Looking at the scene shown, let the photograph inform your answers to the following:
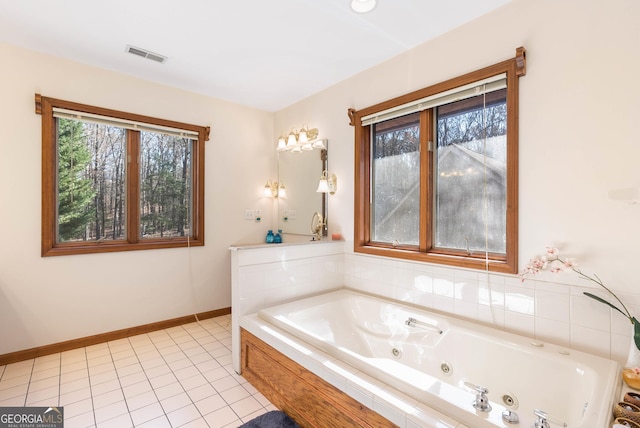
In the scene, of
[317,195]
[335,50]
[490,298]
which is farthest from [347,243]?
[335,50]

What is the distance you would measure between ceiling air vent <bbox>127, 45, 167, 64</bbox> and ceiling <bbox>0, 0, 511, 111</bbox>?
0.15 ft

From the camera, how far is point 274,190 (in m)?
3.96

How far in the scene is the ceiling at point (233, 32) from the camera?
196cm

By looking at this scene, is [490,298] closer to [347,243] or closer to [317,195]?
[347,243]

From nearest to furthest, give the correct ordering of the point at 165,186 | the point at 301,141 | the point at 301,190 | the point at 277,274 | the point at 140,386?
the point at 140,386 < the point at 277,274 < the point at 165,186 < the point at 301,141 < the point at 301,190

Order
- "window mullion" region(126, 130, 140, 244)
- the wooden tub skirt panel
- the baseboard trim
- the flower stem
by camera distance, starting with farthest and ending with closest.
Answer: "window mullion" region(126, 130, 140, 244) → the baseboard trim → the flower stem → the wooden tub skirt panel

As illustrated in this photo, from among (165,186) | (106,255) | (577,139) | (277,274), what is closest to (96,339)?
(106,255)

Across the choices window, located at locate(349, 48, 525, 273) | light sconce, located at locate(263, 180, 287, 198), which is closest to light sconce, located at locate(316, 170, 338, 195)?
window, located at locate(349, 48, 525, 273)

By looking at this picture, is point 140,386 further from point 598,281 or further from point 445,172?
point 598,281

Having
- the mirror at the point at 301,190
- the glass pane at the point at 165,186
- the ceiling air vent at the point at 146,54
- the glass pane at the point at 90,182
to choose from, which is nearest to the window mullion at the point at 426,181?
the mirror at the point at 301,190

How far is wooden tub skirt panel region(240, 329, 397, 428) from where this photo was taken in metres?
1.39

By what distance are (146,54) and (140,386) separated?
265 centimetres

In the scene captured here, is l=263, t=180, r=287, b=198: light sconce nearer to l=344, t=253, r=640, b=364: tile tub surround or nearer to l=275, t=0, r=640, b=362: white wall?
l=344, t=253, r=640, b=364: tile tub surround

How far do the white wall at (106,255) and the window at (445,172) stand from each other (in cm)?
163
